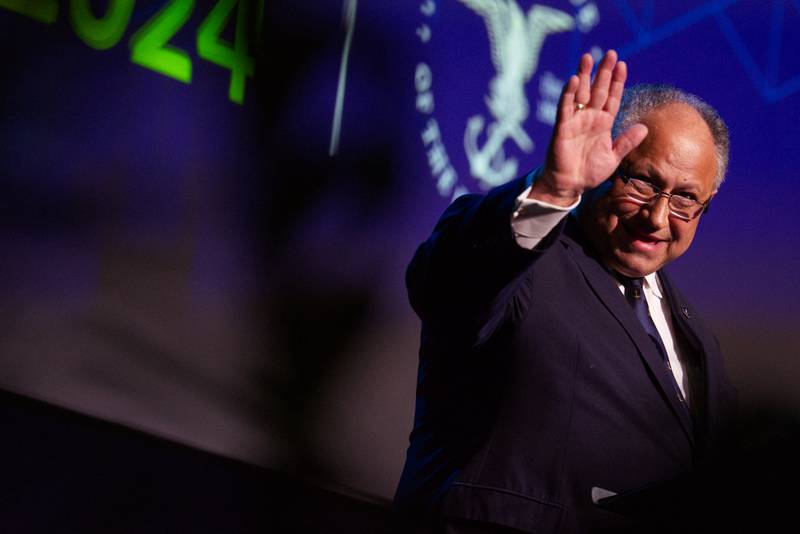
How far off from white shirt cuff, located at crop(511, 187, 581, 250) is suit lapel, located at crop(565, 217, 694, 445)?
249 millimetres

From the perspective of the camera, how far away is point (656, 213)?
1.42 m

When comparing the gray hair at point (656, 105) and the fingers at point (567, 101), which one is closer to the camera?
the fingers at point (567, 101)

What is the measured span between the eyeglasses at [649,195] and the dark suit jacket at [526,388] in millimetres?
170

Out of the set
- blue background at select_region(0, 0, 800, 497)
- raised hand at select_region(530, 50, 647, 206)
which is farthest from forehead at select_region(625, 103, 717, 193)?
blue background at select_region(0, 0, 800, 497)

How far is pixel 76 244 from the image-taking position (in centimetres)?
151

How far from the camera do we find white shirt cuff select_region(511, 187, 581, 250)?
105 cm

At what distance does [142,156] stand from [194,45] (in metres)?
0.24

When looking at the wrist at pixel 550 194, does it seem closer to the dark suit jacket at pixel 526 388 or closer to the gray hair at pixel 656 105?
the dark suit jacket at pixel 526 388

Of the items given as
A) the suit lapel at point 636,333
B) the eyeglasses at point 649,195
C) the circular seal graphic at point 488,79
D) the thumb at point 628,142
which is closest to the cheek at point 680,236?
the eyeglasses at point 649,195

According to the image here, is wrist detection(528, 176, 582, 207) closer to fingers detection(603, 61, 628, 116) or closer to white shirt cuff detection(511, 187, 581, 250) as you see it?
white shirt cuff detection(511, 187, 581, 250)

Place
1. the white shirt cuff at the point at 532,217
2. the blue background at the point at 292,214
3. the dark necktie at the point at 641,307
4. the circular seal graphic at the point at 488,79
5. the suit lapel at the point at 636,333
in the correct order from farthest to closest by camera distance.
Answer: the circular seal graphic at the point at 488,79, the blue background at the point at 292,214, the dark necktie at the point at 641,307, the suit lapel at the point at 636,333, the white shirt cuff at the point at 532,217

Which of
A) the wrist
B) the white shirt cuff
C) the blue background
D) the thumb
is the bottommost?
the blue background

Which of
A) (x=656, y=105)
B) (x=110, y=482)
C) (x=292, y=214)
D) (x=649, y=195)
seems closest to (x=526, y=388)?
(x=649, y=195)

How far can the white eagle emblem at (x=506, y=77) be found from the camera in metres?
2.16
